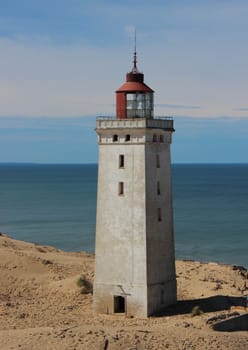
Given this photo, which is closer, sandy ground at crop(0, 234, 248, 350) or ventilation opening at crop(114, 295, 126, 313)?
sandy ground at crop(0, 234, 248, 350)

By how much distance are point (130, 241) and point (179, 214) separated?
199 ft

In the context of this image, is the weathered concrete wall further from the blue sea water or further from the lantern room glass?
the blue sea water

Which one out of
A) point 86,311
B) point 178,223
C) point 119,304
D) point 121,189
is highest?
point 178,223

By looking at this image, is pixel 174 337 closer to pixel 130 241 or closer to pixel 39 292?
pixel 130 241

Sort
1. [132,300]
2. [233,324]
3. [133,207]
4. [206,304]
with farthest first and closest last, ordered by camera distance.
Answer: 1. [206,304]
2. [132,300]
3. [133,207]
4. [233,324]

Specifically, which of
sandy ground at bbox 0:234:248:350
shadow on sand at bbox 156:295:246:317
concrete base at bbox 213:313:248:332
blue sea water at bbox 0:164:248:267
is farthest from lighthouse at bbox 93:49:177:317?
blue sea water at bbox 0:164:248:267

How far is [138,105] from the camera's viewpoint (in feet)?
92.5

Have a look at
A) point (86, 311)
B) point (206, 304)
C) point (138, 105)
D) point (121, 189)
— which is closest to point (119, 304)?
point (86, 311)

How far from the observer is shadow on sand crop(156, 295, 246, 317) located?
28.3m

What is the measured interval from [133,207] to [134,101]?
13.4 ft

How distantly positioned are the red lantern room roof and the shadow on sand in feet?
27.9

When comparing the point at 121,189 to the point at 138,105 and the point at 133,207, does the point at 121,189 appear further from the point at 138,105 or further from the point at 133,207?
the point at 138,105

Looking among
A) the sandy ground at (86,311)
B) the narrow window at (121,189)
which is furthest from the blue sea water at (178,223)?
the narrow window at (121,189)

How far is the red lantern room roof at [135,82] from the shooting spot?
91.7 ft
